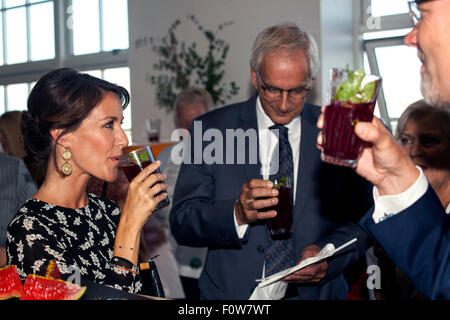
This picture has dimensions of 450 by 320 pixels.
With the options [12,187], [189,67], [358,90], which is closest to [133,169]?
[358,90]

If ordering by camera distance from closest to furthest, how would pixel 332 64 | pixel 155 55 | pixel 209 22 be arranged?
pixel 332 64 → pixel 209 22 → pixel 155 55

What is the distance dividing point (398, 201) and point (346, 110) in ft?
0.88

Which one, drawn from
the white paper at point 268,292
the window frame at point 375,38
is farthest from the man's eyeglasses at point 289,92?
the window frame at point 375,38

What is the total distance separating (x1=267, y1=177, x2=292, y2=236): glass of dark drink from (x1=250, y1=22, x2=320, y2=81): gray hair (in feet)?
1.91

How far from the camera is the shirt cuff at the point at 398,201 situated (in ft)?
4.03

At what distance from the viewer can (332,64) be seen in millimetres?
4824

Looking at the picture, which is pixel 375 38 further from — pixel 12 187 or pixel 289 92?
pixel 12 187

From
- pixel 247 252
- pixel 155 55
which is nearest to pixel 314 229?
pixel 247 252

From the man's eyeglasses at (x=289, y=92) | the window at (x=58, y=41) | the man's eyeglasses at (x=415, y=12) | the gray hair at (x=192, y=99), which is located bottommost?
the man's eyeglasses at (x=289, y=92)

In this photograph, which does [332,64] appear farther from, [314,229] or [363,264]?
[314,229]

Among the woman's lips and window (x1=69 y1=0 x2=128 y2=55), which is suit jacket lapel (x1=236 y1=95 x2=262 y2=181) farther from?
window (x1=69 y1=0 x2=128 y2=55)

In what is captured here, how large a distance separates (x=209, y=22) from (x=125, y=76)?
190 cm

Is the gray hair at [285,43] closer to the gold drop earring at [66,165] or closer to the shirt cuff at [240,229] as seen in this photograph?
the shirt cuff at [240,229]

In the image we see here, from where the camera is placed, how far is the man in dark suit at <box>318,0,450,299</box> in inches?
46.3
